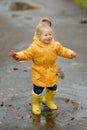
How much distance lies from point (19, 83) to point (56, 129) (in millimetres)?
1869

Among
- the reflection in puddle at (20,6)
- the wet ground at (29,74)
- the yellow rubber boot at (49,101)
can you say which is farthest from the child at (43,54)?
the reflection in puddle at (20,6)

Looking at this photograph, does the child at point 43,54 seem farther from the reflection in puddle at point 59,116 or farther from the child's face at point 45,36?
the reflection in puddle at point 59,116

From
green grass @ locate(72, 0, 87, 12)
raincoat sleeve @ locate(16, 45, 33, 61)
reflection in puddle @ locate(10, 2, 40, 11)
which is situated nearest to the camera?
raincoat sleeve @ locate(16, 45, 33, 61)

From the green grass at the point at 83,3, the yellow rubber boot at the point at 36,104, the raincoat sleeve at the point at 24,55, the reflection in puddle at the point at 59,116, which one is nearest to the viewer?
the raincoat sleeve at the point at 24,55

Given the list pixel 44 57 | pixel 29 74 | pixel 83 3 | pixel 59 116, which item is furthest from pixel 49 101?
pixel 83 3

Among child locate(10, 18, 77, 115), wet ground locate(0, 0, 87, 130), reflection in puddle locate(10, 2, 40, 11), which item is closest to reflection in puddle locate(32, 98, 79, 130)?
wet ground locate(0, 0, 87, 130)

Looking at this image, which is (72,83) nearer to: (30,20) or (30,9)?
(30,20)

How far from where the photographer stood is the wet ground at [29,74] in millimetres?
6234

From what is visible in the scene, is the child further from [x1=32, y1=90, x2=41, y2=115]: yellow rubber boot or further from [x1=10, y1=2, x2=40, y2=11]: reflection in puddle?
[x1=10, y1=2, x2=40, y2=11]: reflection in puddle

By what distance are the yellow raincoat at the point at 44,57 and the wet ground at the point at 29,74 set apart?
556 mm

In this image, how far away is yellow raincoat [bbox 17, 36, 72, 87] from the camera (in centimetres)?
604

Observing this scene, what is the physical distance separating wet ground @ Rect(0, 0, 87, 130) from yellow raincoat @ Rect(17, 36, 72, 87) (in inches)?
21.9

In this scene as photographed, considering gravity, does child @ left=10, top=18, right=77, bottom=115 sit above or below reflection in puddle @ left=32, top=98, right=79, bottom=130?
above

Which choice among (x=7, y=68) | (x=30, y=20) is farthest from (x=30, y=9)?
(x=7, y=68)
